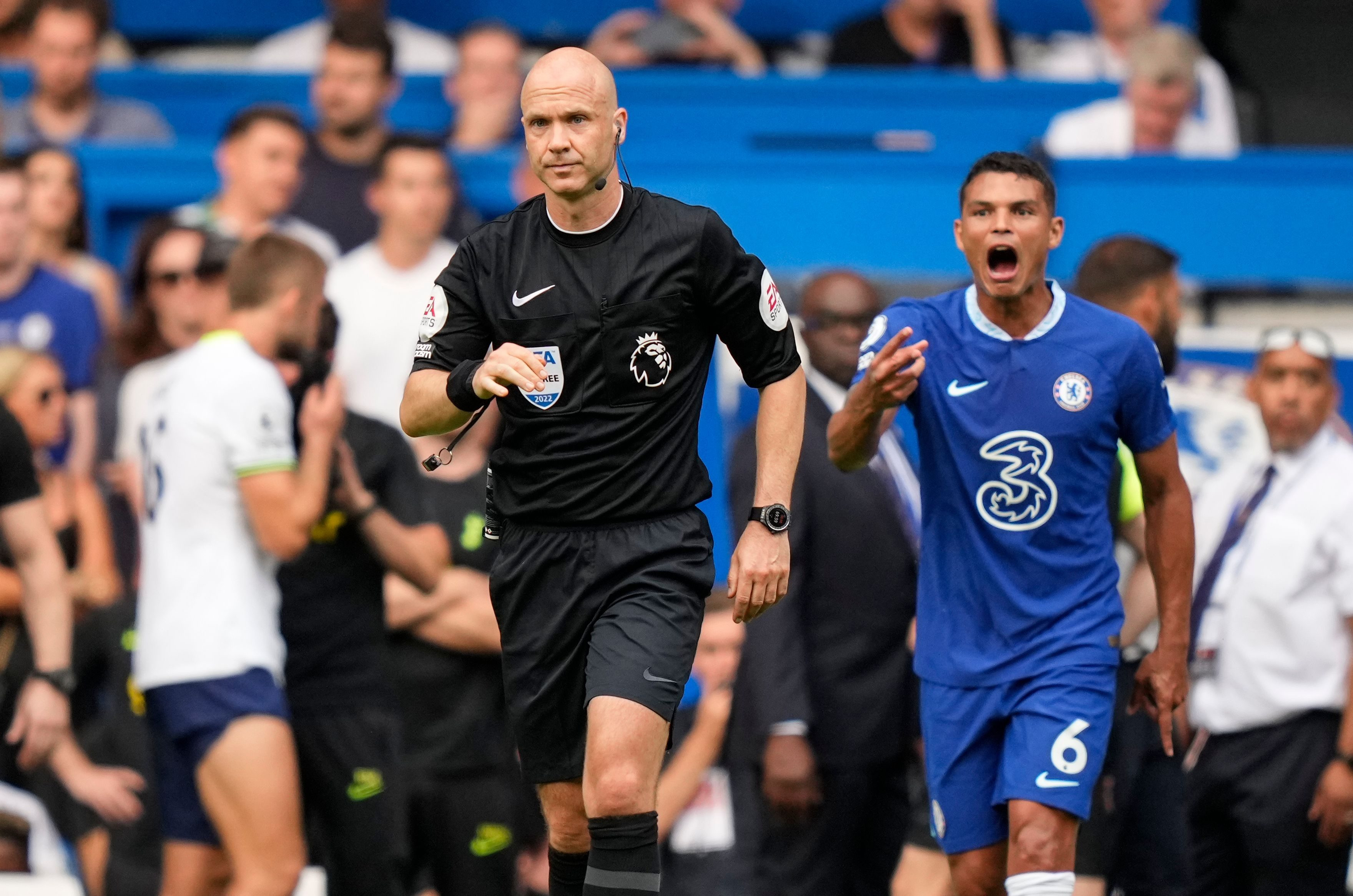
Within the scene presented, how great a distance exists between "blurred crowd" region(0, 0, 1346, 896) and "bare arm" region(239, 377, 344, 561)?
0.30 m

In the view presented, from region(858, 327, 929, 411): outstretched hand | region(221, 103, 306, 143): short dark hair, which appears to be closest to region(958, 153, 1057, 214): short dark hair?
region(858, 327, 929, 411): outstretched hand

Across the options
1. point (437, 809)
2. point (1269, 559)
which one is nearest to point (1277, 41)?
point (1269, 559)

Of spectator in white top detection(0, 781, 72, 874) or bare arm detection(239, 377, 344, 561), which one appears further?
spectator in white top detection(0, 781, 72, 874)

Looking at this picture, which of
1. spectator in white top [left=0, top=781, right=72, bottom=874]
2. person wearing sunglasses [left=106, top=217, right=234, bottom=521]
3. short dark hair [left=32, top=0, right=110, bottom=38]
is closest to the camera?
spectator in white top [left=0, top=781, right=72, bottom=874]

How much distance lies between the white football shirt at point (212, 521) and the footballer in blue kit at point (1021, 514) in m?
2.03

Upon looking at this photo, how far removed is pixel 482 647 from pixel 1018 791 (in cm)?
274

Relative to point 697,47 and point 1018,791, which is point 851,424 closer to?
point 1018,791

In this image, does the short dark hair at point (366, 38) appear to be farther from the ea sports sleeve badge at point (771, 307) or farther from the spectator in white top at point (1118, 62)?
the ea sports sleeve badge at point (771, 307)

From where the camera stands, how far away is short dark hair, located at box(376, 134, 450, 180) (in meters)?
8.84

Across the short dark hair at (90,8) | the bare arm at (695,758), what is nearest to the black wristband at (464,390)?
the bare arm at (695,758)

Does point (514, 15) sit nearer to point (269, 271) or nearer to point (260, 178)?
point (260, 178)

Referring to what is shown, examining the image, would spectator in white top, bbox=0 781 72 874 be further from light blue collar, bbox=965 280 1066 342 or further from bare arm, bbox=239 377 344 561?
light blue collar, bbox=965 280 1066 342

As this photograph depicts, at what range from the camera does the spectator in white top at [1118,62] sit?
1023 centimetres

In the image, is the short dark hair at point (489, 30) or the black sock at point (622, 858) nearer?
the black sock at point (622, 858)
